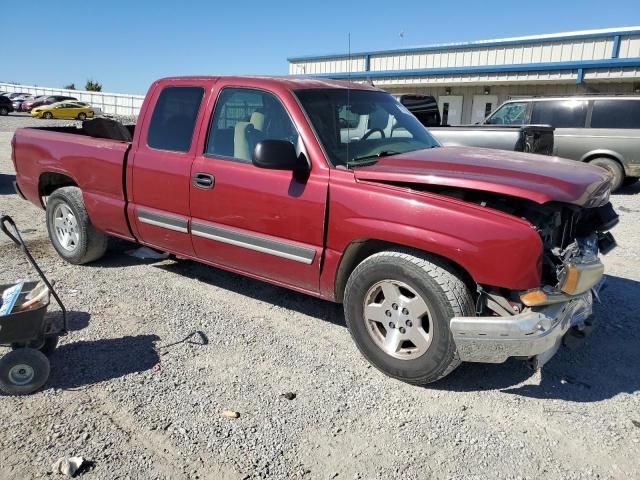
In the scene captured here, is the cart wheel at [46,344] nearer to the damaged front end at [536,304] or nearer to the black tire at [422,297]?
the black tire at [422,297]

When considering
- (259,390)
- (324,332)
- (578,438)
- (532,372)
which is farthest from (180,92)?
(578,438)

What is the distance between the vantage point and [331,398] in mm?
3316

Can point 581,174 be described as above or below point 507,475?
above

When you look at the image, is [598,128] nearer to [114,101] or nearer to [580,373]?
[580,373]

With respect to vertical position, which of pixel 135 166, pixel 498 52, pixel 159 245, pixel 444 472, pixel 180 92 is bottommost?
pixel 444 472

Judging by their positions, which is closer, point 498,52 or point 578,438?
point 578,438

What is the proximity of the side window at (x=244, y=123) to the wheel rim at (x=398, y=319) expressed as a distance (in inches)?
50.8

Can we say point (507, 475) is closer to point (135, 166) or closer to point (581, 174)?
point (581, 174)

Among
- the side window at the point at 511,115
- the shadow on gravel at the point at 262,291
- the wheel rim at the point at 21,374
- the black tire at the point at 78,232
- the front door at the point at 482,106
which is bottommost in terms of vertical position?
the shadow on gravel at the point at 262,291

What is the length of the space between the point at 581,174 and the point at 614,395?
142cm

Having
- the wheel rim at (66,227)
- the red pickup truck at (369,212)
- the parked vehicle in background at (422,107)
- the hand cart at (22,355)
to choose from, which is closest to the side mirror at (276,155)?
the red pickup truck at (369,212)

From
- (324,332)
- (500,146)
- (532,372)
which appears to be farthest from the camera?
(500,146)

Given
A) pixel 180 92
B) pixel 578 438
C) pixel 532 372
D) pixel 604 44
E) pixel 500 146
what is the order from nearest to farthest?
pixel 578 438, pixel 532 372, pixel 180 92, pixel 500 146, pixel 604 44

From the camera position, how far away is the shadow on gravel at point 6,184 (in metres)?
9.84
